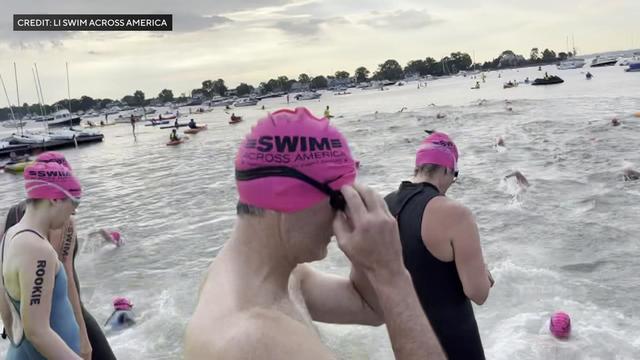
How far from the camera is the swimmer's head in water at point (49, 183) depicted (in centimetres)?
338

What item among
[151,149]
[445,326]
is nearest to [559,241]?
[445,326]

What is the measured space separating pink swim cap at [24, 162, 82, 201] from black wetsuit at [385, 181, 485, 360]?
2.29m

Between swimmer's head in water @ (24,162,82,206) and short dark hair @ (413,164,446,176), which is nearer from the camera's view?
swimmer's head in water @ (24,162,82,206)

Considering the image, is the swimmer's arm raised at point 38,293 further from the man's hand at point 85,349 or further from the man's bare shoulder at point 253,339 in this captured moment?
the man's bare shoulder at point 253,339

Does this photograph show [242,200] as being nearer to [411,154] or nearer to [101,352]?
[101,352]

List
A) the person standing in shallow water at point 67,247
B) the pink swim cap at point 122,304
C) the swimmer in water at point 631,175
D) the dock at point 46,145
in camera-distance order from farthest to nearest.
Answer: the dock at point 46,145, the swimmer in water at point 631,175, the pink swim cap at point 122,304, the person standing in shallow water at point 67,247

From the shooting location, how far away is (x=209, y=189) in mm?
19922

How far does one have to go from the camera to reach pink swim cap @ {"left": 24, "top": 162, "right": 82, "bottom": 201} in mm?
3383

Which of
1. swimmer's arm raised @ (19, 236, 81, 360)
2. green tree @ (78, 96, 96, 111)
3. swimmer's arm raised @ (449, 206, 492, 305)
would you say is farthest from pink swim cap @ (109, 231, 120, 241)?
green tree @ (78, 96, 96, 111)

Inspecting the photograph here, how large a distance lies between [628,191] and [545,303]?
311 inches

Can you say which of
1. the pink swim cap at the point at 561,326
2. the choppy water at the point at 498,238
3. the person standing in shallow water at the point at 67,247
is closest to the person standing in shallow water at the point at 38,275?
the person standing in shallow water at the point at 67,247

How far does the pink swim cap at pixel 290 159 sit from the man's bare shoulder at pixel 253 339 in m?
0.34

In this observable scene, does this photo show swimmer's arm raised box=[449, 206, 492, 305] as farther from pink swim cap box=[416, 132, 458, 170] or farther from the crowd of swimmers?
the crowd of swimmers

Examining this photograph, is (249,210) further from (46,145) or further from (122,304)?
(46,145)
